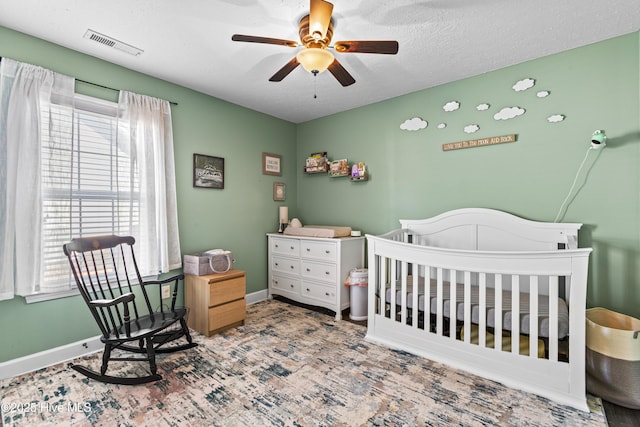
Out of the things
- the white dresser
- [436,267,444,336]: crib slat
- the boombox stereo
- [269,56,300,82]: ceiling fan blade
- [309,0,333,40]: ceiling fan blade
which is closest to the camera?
[309,0,333,40]: ceiling fan blade

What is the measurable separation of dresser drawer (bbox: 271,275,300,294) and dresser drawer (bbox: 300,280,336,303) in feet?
0.35

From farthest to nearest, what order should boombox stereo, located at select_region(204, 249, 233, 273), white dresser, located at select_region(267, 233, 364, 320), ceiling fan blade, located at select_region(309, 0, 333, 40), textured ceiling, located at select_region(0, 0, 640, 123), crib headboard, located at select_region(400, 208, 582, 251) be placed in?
white dresser, located at select_region(267, 233, 364, 320)
boombox stereo, located at select_region(204, 249, 233, 273)
crib headboard, located at select_region(400, 208, 582, 251)
textured ceiling, located at select_region(0, 0, 640, 123)
ceiling fan blade, located at select_region(309, 0, 333, 40)

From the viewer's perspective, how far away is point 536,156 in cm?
257

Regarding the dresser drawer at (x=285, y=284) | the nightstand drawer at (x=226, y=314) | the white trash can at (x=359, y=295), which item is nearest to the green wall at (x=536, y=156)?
the white trash can at (x=359, y=295)

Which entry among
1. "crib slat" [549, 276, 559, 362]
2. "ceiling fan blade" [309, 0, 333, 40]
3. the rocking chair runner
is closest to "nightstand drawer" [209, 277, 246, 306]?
the rocking chair runner

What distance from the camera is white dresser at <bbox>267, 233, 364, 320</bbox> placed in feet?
10.7

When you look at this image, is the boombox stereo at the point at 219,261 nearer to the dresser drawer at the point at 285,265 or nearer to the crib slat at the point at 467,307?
the dresser drawer at the point at 285,265

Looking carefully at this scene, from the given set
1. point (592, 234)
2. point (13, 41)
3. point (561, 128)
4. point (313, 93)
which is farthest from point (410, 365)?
point (13, 41)

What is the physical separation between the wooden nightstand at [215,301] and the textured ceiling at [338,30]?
199 centimetres

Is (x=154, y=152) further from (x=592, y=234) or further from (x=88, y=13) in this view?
(x=592, y=234)

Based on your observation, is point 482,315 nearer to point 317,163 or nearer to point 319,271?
point 319,271

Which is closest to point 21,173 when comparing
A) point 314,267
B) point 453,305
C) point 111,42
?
point 111,42

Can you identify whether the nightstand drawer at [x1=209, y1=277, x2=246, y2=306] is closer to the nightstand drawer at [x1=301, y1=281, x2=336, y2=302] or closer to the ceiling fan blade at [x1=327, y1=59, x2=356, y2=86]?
the nightstand drawer at [x1=301, y1=281, x2=336, y2=302]

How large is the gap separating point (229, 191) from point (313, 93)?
152 cm
